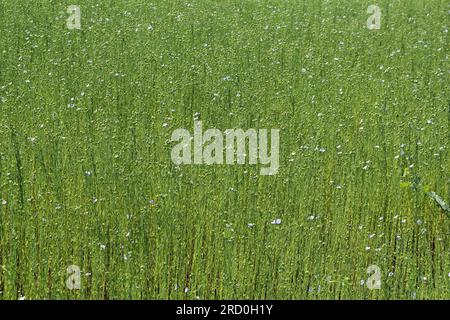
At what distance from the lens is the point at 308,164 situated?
479cm

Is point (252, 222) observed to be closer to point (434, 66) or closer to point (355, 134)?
point (355, 134)

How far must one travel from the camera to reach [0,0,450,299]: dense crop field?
13.1 feet

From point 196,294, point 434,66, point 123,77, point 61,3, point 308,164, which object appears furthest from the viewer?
point 61,3

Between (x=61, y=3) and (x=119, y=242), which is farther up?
(x=61, y=3)

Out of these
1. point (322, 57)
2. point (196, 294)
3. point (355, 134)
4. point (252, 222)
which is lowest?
point (196, 294)

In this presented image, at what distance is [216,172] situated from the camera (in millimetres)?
4645

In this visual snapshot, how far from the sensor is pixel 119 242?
13.4 ft

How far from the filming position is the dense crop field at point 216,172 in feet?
13.1

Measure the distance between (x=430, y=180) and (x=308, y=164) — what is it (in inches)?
29.5

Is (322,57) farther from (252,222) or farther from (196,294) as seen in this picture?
(196,294)

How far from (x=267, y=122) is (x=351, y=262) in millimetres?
1389
